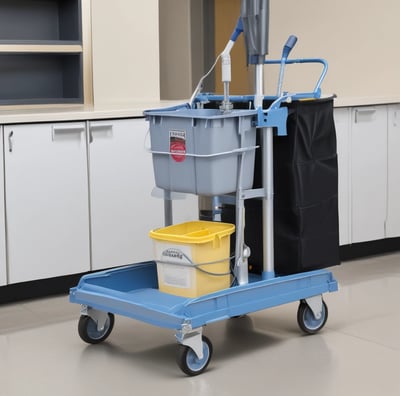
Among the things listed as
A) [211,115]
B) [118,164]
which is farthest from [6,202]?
[211,115]

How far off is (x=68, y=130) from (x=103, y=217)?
1.52 ft

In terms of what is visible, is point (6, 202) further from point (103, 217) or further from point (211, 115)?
point (211, 115)

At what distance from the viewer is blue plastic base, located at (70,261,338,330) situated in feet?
10.2

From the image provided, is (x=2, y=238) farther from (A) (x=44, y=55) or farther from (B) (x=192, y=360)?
(A) (x=44, y=55)

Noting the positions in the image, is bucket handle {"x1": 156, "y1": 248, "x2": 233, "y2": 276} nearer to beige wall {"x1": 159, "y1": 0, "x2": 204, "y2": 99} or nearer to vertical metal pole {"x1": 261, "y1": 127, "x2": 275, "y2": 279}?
vertical metal pole {"x1": 261, "y1": 127, "x2": 275, "y2": 279}

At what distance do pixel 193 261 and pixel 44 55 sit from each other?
233cm

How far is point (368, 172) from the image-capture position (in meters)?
5.01

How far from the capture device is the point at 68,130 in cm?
410

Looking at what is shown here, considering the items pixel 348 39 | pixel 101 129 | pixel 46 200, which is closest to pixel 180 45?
pixel 348 39

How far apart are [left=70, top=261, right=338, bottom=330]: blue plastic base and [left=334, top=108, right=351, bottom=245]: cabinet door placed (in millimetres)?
1365

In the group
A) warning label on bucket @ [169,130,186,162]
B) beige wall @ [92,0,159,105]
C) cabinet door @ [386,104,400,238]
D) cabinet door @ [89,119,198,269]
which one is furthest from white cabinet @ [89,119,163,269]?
cabinet door @ [386,104,400,238]

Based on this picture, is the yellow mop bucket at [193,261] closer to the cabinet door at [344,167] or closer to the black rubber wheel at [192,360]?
the black rubber wheel at [192,360]

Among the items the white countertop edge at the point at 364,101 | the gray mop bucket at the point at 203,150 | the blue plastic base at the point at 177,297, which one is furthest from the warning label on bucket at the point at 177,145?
the white countertop edge at the point at 364,101

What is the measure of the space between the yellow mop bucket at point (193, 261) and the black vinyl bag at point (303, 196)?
0.26 metres
